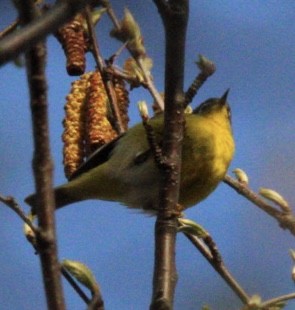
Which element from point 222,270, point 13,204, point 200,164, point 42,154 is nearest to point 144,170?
point 200,164

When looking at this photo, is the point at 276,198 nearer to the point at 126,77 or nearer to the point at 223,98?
the point at 126,77

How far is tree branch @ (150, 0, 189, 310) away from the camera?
4.93 ft

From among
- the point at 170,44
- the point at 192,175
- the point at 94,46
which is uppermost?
the point at 94,46

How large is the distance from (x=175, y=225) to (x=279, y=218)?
0.28m

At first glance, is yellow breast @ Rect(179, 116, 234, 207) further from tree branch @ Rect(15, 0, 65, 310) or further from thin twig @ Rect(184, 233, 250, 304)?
tree branch @ Rect(15, 0, 65, 310)

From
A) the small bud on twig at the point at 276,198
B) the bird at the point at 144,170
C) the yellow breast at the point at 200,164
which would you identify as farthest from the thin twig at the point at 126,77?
the small bud on twig at the point at 276,198

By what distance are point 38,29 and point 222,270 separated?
1218 millimetres

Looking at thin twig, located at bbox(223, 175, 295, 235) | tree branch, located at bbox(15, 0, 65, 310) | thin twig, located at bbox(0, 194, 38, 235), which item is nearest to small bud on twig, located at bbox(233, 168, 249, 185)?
thin twig, located at bbox(223, 175, 295, 235)

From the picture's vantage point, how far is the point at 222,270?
1993 millimetres

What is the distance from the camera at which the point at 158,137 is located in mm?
2836

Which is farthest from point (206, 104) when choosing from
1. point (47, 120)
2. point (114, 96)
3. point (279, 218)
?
point (47, 120)

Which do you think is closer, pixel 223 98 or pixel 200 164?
pixel 200 164

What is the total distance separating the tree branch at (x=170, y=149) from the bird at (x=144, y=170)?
3.33 ft

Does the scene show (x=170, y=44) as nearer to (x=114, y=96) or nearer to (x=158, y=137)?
(x=114, y=96)
